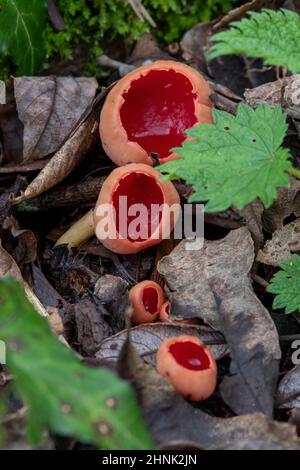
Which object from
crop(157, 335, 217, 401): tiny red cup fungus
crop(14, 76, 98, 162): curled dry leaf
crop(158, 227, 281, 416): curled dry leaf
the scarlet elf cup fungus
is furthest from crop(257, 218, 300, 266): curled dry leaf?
crop(14, 76, 98, 162): curled dry leaf

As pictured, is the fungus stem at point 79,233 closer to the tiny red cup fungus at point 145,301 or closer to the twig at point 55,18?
the tiny red cup fungus at point 145,301

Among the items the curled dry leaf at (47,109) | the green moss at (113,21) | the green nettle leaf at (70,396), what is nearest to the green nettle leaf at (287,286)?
the green nettle leaf at (70,396)

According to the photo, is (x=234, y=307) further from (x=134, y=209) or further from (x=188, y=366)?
(x=134, y=209)

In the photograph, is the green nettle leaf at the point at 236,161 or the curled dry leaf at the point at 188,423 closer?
the curled dry leaf at the point at 188,423

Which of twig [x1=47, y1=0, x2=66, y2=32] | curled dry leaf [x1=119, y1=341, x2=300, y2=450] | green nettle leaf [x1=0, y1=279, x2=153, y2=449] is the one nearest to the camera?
green nettle leaf [x1=0, y1=279, x2=153, y2=449]

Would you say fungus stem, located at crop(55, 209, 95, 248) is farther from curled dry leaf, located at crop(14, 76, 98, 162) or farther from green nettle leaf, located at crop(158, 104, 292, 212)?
green nettle leaf, located at crop(158, 104, 292, 212)
